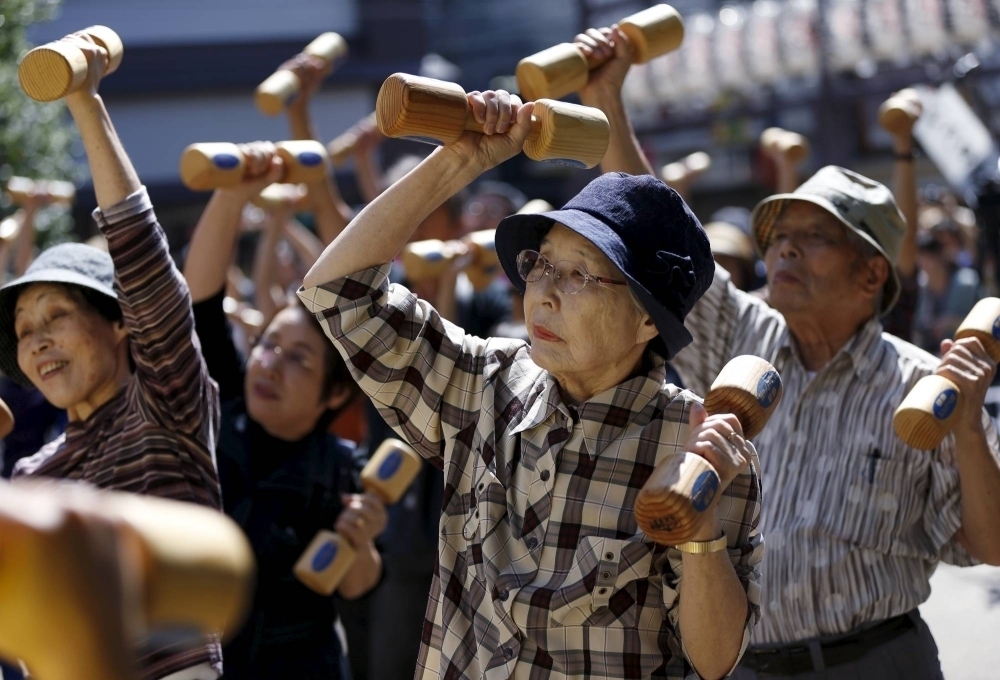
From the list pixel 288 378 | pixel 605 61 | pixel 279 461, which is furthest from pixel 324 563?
pixel 605 61

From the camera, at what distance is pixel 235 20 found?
55.8 ft

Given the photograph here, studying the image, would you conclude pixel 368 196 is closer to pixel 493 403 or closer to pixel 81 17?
pixel 493 403

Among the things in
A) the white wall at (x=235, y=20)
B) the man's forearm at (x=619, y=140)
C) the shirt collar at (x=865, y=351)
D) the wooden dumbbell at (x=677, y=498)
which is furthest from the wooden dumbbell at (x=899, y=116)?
the white wall at (x=235, y=20)

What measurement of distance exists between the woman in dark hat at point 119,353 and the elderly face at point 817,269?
1.48m

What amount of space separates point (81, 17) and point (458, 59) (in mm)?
7977

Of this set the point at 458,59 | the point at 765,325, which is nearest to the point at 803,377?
the point at 765,325

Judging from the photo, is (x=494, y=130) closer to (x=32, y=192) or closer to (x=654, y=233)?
(x=654, y=233)

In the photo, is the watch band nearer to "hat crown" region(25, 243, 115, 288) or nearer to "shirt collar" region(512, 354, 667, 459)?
"shirt collar" region(512, 354, 667, 459)

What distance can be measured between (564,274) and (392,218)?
0.33 metres

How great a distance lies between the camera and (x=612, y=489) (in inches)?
79.4

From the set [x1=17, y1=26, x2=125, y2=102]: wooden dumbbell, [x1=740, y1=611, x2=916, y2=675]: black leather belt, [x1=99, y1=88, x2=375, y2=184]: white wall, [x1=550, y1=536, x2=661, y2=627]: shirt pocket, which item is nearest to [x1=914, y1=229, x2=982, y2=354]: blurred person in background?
[x1=740, y1=611, x2=916, y2=675]: black leather belt

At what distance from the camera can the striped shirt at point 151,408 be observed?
8.09ft

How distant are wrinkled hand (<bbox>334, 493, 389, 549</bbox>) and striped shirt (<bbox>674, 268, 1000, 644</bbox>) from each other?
39.8 inches

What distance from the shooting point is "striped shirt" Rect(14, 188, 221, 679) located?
2.47m
